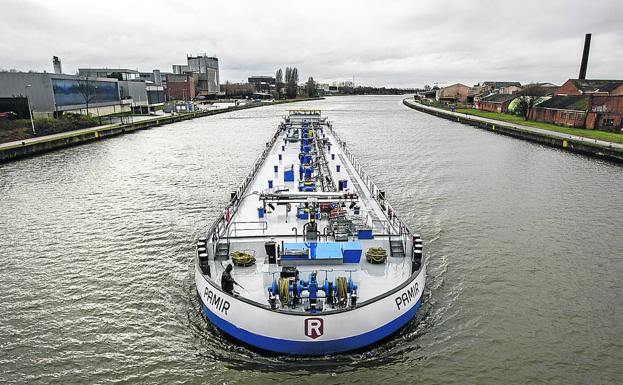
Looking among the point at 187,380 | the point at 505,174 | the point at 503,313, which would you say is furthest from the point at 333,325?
the point at 505,174

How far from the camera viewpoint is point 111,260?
52.8ft

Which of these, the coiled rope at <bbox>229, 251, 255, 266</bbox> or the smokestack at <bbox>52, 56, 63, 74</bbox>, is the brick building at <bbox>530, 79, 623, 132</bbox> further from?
the smokestack at <bbox>52, 56, 63, 74</bbox>

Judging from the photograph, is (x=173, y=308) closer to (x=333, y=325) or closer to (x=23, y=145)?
(x=333, y=325)

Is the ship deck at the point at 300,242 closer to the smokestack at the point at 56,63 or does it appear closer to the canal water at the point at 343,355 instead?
the canal water at the point at 343,355

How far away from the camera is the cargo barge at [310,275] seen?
375 inches

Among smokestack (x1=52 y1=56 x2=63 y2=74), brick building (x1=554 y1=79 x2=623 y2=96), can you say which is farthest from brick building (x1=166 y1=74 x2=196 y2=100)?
brick building (x1=554 y1=79 x2=623 y2=96)

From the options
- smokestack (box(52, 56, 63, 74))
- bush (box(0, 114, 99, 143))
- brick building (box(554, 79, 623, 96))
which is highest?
smokestack (box(52, 56, 63, 74))

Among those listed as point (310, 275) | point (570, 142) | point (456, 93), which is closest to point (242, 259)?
point (310, 275)

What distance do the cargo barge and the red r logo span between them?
0.07 ft

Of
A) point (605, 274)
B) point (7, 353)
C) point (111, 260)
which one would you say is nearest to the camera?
point (7, 353)

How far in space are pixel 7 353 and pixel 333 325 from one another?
28.5ft

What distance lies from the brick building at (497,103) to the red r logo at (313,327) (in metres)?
82.6

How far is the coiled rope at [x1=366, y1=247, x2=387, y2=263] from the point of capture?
12.1m

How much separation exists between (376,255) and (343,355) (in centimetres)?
327
